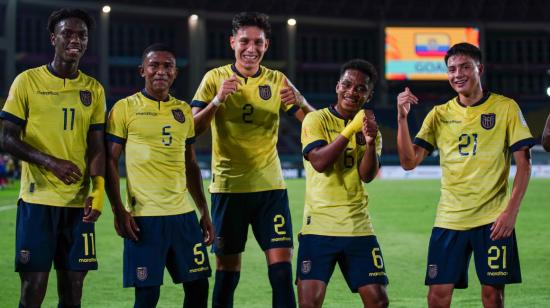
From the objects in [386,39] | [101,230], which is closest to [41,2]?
[386,39]

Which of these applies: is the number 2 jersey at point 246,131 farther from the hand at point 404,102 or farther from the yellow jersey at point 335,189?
the hand at point 404,102

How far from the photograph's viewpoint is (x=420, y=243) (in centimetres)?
1374

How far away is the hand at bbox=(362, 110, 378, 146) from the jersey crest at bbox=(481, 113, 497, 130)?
94 centimetres

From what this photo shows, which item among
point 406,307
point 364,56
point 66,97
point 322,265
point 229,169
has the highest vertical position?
point 364,56

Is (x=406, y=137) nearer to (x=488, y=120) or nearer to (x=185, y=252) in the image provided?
(x=488, y=120)

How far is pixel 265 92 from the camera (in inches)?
278

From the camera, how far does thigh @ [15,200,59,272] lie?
5827mm

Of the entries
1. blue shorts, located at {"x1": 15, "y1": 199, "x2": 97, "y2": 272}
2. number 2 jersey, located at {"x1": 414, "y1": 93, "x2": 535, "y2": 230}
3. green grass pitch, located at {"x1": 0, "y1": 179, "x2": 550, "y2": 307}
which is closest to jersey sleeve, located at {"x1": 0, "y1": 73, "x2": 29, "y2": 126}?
blue shorts, located at {"x1": 15, "y1": 199, "x2": 97, "y2": 272}

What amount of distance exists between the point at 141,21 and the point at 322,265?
46513 mm

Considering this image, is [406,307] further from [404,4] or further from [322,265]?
[404,4]

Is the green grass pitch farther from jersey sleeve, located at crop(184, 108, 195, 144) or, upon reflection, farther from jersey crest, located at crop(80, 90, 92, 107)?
jersey crest, located at crop(80, 90, 92, 107)

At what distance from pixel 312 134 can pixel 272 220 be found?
102 cm

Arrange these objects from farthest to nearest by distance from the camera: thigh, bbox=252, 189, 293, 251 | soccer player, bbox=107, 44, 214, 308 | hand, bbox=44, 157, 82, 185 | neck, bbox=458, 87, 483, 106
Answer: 1. thigh, bbox=252, 189, 293, 251
2. neck, bbox=458, 87, 483, 106
3. soccer player, bbox=107, 44, 214, 308
4. hand, bbox=44, 157, 82, 185

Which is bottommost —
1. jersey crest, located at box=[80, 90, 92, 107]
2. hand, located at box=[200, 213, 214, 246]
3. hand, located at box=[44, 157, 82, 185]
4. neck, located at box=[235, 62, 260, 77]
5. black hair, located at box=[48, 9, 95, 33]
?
hand, located at box=[200, 213, 214, 246]
